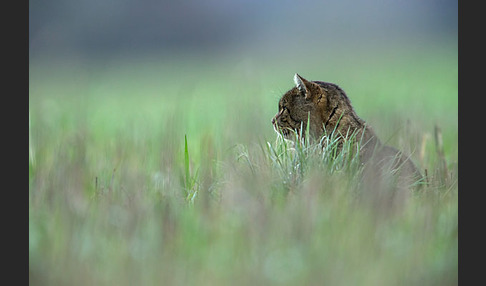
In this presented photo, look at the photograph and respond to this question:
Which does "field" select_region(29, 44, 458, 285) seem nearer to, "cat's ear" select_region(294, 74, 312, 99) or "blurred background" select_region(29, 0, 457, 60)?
"blurred background" select_region(29, 0, 457, 60)

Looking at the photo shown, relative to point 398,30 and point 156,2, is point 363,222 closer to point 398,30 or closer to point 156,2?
point 156,2

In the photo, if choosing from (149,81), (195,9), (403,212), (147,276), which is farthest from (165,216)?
(149,81)

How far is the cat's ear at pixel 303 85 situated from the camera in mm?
5587

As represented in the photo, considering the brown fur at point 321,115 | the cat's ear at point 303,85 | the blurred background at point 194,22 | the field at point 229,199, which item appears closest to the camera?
the field at point 229,199

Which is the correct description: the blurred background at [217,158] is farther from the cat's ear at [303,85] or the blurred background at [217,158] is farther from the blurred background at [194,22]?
the cat's ear at [303,85]

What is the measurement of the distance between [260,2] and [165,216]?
2.09 meters

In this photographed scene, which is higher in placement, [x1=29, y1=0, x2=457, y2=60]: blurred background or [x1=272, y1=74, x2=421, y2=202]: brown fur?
[x1=29, y1=0, x2=457, y2=60]: blurred background

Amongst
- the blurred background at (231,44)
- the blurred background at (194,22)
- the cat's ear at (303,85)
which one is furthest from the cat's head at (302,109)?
the blurred background at (194,22)

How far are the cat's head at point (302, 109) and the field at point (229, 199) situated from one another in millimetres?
234

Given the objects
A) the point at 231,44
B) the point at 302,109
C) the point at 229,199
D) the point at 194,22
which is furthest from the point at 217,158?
the point at 231,44

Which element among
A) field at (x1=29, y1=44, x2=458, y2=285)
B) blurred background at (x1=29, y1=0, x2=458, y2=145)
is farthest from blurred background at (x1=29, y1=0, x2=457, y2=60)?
field at (x1=29, y1=44, x2=458, y2=285)

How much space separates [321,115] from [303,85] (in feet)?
0.90

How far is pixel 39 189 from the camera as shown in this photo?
178 inches

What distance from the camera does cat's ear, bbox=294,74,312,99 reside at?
559 cm
